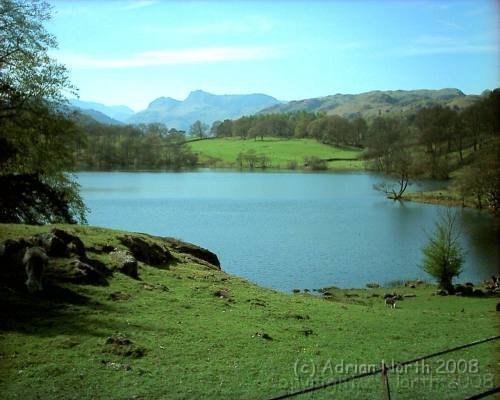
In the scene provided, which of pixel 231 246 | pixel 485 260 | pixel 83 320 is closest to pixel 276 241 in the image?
pixel 231 246

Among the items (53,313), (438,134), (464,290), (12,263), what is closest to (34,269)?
(12,263)

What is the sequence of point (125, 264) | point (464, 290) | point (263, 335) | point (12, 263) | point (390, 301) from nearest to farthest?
point (263, 335) → point (12, 263) → point (125, 264) → point (390, 301) → point (464, 290)

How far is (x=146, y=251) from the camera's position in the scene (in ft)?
80.9

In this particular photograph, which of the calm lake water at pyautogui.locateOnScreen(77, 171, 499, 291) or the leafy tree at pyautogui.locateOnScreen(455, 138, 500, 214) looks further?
the leafy tree at pyautogui.locateOnScreen(455, 138, 500, 214)

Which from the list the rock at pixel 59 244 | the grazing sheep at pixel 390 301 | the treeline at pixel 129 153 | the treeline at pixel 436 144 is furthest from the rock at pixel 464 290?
the treeline at pixel 129 153

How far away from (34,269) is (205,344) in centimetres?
614

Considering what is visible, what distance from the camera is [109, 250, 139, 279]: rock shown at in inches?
811

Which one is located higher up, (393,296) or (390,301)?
(390,301)

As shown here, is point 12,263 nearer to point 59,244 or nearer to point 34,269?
point 34,269

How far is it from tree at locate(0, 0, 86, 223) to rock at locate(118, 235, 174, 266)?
4.69 meters

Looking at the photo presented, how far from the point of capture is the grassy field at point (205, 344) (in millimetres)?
11547

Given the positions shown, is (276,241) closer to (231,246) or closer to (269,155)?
(231,246)

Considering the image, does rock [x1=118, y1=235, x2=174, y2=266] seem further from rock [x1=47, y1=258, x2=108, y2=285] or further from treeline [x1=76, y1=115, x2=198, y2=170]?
treeline [x1=76, y1=115, x2=198, y2=170]

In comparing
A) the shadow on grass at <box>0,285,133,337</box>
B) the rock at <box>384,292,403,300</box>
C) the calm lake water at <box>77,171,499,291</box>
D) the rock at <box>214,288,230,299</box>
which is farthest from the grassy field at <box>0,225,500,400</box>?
the calm lake water at <box>77,171,499,291</box>
